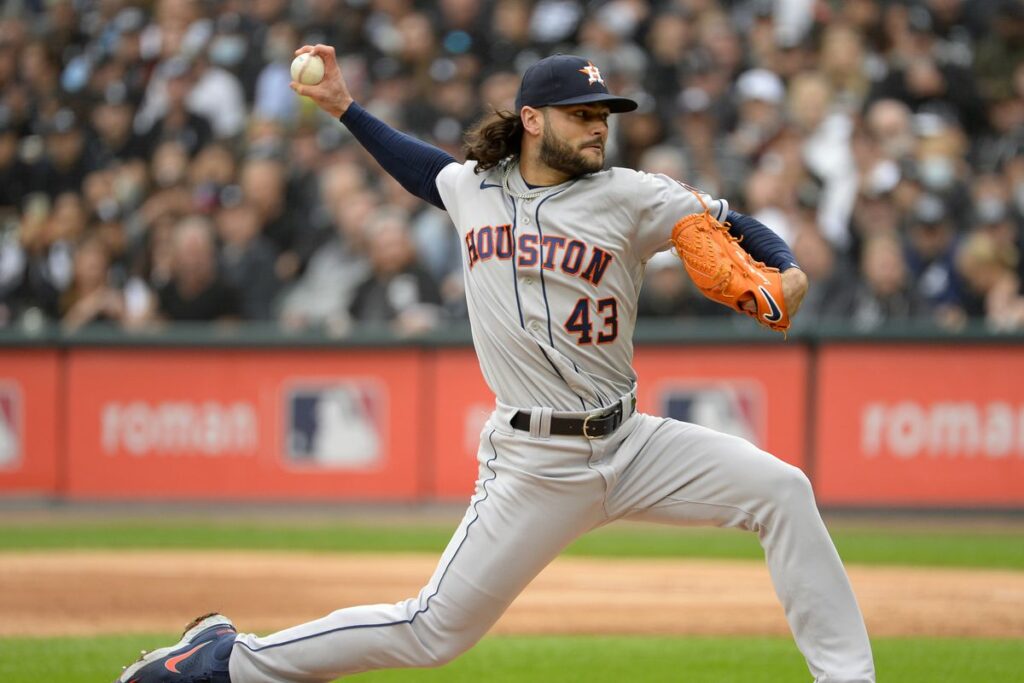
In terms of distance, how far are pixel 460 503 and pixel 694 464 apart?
6.43 m

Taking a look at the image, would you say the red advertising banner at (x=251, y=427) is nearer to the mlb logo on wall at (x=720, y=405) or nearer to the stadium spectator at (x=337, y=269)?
the stadium spectator at (x=337, y=269)

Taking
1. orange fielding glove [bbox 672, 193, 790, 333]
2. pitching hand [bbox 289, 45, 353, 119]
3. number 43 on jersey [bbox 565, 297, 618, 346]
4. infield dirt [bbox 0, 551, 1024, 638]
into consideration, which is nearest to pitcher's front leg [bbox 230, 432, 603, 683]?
number 43 on jersey [bbox 565, 297, 618, 346]

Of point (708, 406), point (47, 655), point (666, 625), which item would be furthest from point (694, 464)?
point (708, 406)

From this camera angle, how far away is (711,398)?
33.6ft

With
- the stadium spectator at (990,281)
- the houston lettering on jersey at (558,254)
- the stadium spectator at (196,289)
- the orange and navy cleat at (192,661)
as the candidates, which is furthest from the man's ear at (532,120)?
the stadium spectator at (196,289)

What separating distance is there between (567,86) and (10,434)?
312 inches

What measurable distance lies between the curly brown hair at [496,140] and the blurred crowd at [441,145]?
6.06 meters

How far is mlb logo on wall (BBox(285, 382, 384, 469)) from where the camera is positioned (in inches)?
412

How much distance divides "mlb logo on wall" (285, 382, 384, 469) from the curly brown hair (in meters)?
6.35

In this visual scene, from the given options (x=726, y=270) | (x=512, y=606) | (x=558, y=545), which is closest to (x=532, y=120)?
(x=726, y=270)

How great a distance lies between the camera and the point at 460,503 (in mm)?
10438

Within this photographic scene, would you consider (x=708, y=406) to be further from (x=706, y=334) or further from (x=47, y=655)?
(x=47, y=655)

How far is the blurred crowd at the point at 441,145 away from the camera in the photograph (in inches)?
413

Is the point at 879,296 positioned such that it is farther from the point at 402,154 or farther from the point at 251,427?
the point at 402,154
